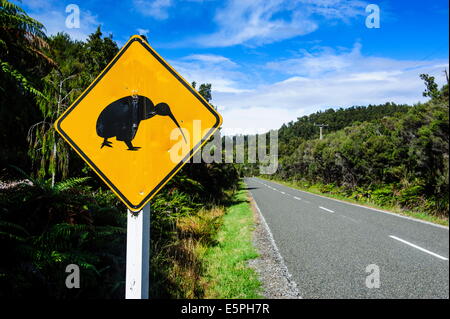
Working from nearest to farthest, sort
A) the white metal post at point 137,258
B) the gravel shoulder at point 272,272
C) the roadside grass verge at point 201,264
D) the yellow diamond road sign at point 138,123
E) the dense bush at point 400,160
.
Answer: the white metal post at point 137,258 → the yellow diamond road sign at point 138,123 → the roadside grass verge at point 201,264 → the gravel shoulder at point 272,272 → the dense bush at point 400,160

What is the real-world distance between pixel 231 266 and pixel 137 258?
12.1ft

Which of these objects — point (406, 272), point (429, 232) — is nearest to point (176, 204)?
point (406, 272)

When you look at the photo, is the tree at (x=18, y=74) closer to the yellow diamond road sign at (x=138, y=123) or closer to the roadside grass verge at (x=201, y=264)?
the yellow diamond road sign at (x=138, y=123)

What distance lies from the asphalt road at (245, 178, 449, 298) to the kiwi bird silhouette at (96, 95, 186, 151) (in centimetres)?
344

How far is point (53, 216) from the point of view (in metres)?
2.64

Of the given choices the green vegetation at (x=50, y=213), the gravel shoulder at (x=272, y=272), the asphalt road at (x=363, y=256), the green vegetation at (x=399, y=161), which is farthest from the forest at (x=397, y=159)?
the green vegetation at (x=50, y=213)

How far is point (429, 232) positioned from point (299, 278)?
5579 mm

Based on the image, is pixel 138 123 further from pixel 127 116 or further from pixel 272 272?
pixel 272 272

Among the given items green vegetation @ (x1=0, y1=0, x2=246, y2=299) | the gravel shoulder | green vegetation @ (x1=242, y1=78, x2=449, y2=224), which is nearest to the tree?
green vegetation @ (x1=0, y1=0, x2=246, y2=299)

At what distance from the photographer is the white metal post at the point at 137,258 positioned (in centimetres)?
121

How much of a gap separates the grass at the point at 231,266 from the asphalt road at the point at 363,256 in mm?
765

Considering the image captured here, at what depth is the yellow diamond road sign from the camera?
133 centimetres

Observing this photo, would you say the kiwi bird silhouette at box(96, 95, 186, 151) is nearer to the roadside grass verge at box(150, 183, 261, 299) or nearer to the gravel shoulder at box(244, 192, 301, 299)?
the roadside grass verge at box(150, 183, 261, 299)
